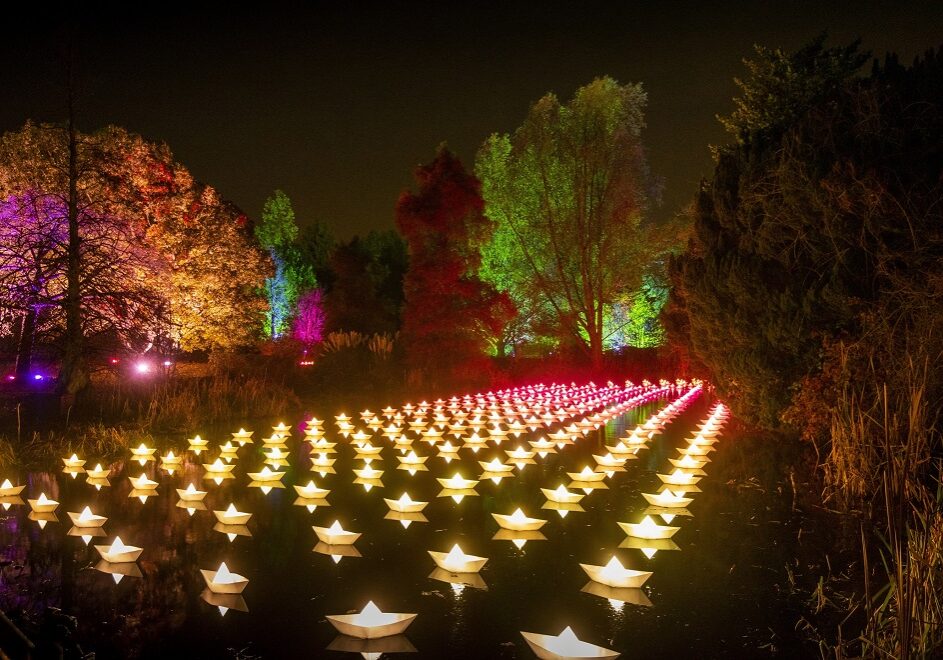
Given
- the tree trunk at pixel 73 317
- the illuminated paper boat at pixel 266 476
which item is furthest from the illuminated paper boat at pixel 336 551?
the tree trunk at pixel 73 317

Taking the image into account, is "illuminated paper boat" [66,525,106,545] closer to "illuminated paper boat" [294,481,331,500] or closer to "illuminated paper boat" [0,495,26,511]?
"illuminated paper boat" [0,495,26,511]

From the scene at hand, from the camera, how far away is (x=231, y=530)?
261 inches

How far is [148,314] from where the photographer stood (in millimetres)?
13242

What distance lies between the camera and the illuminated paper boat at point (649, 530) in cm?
644

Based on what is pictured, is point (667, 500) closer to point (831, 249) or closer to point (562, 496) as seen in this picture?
point (562, 496)

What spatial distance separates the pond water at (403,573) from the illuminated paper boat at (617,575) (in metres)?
0.11

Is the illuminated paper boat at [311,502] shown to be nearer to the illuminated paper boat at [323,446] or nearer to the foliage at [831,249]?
the illuminated paper boat at [323,446]

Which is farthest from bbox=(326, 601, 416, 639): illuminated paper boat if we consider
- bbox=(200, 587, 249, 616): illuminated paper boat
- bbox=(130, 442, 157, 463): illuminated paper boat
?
bbox=(130, 442, 157, 463): illuminated paper boat

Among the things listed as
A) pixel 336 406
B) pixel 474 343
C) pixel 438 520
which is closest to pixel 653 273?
pixel 474 343

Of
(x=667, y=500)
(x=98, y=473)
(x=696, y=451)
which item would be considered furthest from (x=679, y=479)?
(x=98, y=473)

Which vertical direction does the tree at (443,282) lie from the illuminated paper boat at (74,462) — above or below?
above

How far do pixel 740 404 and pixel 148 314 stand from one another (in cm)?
1039

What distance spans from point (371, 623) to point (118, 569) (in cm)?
232

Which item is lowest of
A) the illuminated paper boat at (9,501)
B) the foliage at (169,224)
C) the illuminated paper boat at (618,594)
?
the illuminated paper boat at (618,594)
